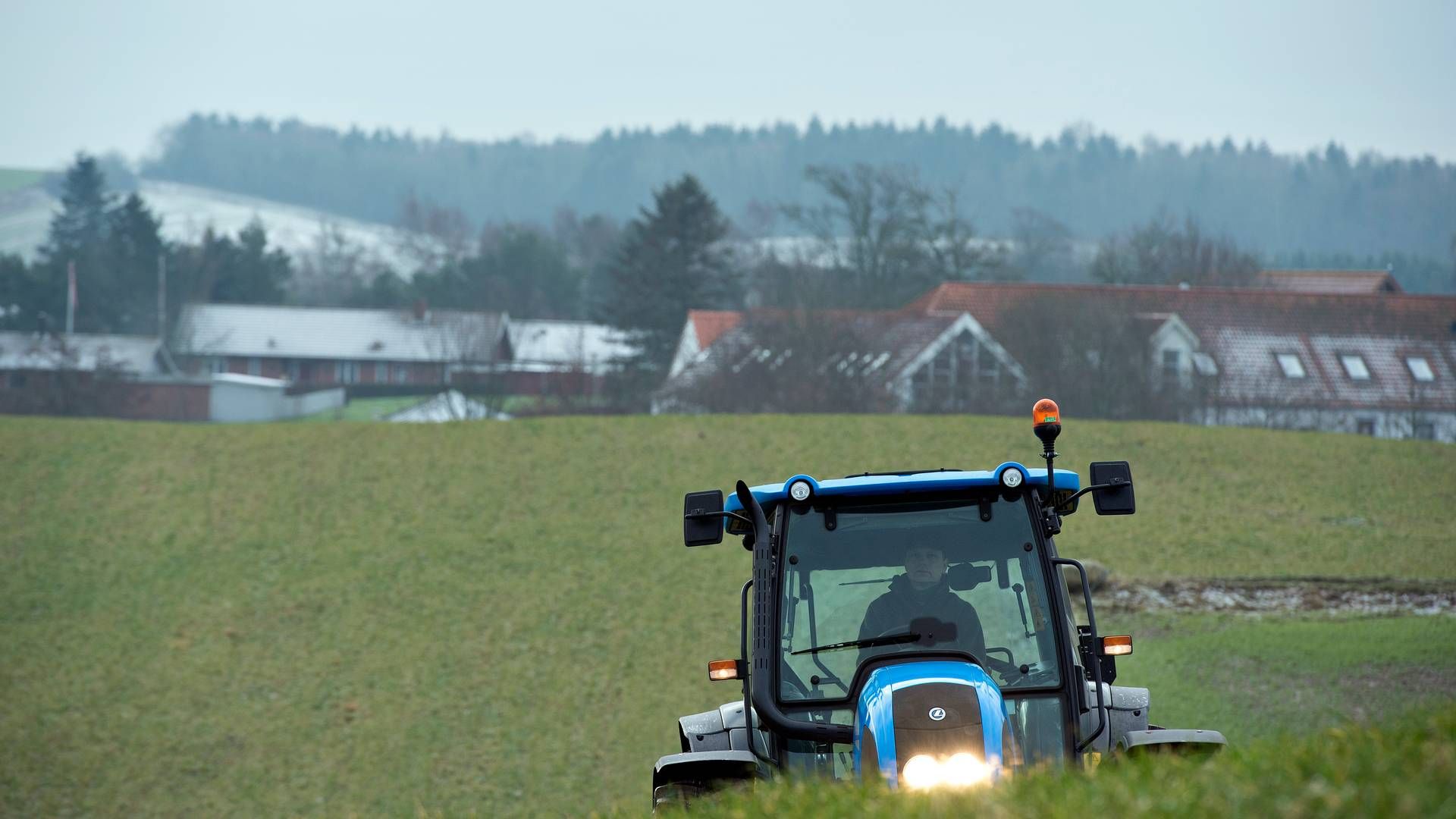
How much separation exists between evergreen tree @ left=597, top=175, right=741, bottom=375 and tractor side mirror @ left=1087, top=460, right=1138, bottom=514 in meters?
45.5

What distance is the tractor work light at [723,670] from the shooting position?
5430mm

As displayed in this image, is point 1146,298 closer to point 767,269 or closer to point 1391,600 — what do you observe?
point 767,269

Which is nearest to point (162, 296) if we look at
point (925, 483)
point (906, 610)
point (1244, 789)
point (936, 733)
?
point (925, 483)

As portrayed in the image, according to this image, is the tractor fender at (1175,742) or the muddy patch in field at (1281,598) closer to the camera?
the tractor fender at (1175,742)

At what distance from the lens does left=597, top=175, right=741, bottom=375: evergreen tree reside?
51375 millimetres

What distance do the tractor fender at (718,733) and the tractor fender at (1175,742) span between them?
169cm

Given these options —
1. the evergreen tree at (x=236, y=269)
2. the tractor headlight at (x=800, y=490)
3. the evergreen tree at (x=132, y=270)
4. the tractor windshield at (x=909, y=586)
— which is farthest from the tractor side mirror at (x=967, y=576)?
the evergreen tree at (x=236, y=269)

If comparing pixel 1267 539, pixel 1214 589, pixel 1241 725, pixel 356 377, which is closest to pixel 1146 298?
pixel 1267 539

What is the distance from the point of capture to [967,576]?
5.26 m

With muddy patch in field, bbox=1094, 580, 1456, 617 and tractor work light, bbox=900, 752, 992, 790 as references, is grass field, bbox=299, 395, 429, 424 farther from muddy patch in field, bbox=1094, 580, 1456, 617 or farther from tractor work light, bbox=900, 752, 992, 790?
tractor work light, bbox=900, 752, 992, 790

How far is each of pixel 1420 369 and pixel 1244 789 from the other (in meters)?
40.9

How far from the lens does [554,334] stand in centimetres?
6988

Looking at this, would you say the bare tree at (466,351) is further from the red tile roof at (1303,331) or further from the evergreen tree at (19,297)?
the evergreen tree at (19,297)

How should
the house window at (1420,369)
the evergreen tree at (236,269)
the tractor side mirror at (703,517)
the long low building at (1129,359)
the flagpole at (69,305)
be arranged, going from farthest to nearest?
the evergreen tree at (236,269), the flagpole at (69,305), the house window at (1420,369), the long low building at (1129,359), the tractor side mirror at (703,517)
